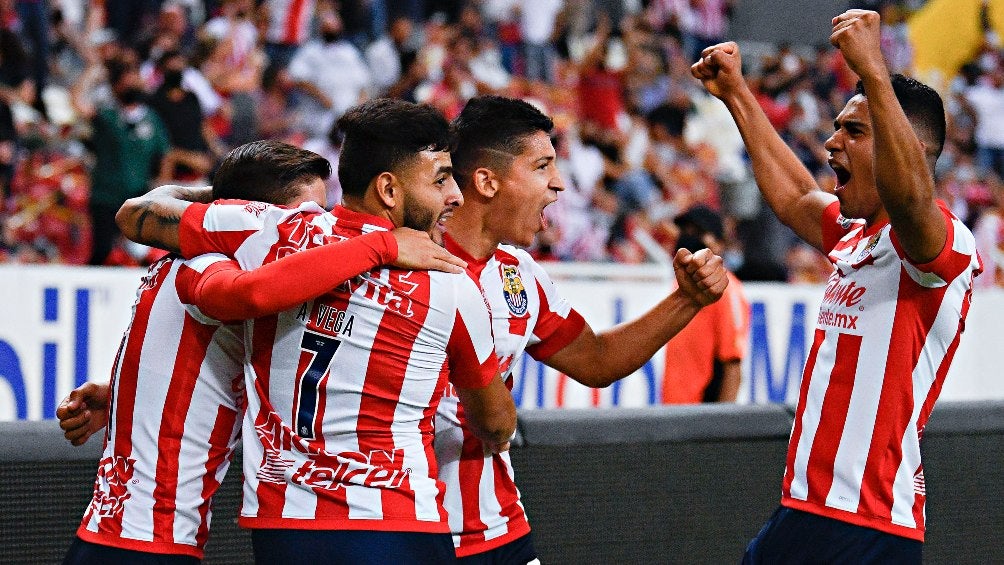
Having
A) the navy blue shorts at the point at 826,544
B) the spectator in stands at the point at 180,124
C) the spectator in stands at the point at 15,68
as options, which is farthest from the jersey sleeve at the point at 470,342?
the spectator in stands at the point at 15,68

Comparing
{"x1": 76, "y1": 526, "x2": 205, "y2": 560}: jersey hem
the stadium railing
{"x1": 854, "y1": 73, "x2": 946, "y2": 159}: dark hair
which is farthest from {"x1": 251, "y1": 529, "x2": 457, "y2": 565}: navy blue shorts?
{"x1": 854, "y1": 73, "x2": 946, "y2": 159}: dark hair

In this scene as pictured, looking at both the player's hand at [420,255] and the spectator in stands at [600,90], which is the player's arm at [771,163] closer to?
the player's hand at [420,255]

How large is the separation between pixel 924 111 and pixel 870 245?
1.21 feet

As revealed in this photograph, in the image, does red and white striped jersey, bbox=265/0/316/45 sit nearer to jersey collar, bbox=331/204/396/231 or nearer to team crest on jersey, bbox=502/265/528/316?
team crest on jersey, bbox=502/265/528/316

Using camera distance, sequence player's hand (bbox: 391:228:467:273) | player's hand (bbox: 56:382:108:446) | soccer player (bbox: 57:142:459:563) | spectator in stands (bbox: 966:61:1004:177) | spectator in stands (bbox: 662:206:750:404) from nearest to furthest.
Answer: player's hand (bbox: 391:228:467:273) < soccer player (bbox: 57:142:459:563) < player's hand (bbox: 56:382:108:446) < spectator in stands (bbox: 662:206:750:404) < spectator in stands (bbox: 966:61:1004:177)

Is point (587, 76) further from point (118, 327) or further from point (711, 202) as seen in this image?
point (118, 327)

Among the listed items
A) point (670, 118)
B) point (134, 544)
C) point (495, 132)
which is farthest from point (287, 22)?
point (134, 544)

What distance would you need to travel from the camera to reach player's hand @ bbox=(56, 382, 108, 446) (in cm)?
315

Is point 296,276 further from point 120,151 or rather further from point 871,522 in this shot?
point 120,151

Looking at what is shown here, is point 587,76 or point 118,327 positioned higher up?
point 587,76

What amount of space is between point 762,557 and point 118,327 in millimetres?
4502

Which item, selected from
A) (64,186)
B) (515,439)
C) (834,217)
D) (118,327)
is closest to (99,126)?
(64,186)

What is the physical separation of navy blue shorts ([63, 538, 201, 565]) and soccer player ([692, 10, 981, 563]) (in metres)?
1.52

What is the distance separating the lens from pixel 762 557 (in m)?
3.20
